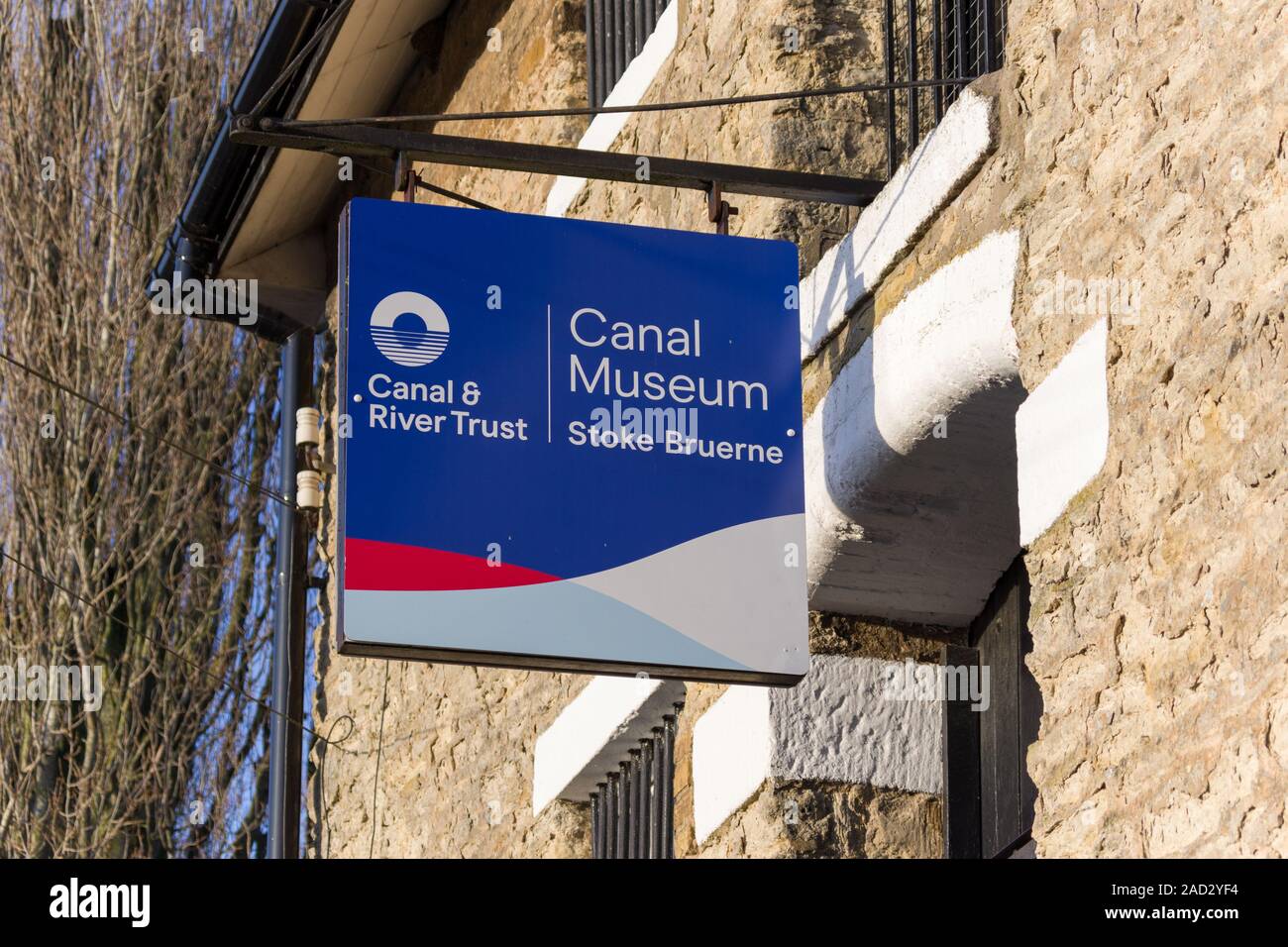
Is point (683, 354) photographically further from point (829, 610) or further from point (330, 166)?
point (330, 166)

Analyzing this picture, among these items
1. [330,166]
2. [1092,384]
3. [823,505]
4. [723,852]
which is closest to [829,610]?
[823,505]

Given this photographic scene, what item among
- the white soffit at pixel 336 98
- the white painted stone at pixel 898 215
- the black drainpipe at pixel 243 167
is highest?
the white soffit at pixel 336 98

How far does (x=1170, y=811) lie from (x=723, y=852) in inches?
71.5

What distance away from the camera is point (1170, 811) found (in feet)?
11.1

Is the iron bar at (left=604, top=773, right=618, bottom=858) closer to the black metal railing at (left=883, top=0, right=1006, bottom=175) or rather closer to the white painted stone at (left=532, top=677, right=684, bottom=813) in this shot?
the white painted stone at (left=532, top=677, right=684, bottom=813)

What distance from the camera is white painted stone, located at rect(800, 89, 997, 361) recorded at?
4.39 meters

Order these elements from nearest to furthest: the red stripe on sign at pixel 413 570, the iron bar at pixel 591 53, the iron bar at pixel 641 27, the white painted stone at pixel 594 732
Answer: the red stripe on sign at pixel 413 570 → the white painted stone at pixel 594 732 → the iron bar at pixel 641 27 → the iron bar at pixel 591 53

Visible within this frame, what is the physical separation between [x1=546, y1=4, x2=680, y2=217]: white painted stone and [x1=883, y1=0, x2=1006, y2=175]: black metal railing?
2.64 feet

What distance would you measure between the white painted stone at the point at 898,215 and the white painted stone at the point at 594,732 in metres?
1.13

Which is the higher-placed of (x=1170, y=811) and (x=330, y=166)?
(x=330, y=166)

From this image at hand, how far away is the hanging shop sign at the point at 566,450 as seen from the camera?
4.09 metres

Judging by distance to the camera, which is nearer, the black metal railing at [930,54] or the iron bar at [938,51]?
the black metal railing at [930,54]

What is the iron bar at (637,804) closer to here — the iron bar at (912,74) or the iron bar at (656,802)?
the iron bar at (656,802)

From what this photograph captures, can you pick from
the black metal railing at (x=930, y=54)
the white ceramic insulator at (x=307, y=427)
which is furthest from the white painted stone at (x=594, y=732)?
the white ceramic insulator at (x=307, y=427)
